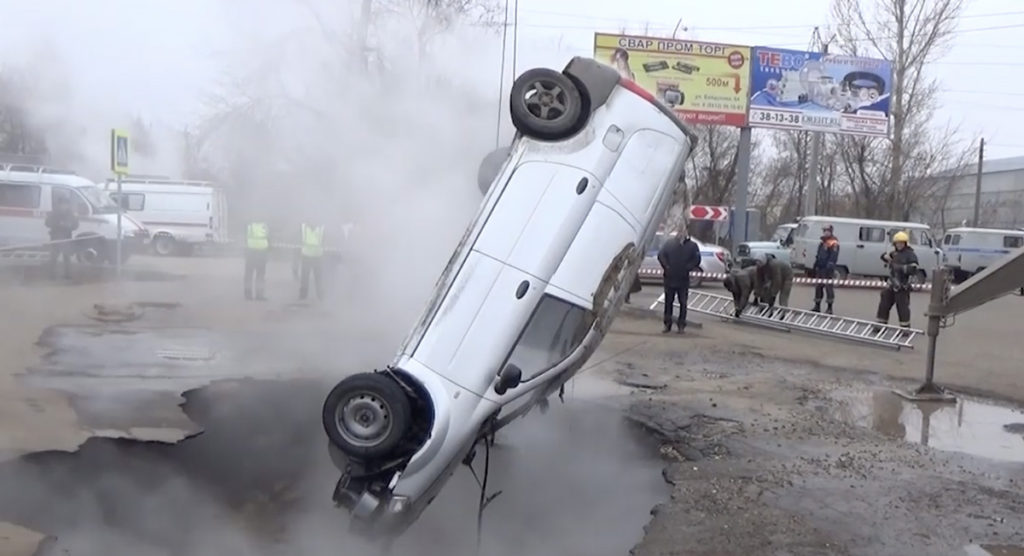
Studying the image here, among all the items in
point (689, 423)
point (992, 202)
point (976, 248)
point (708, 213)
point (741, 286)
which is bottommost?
point (689, 423)

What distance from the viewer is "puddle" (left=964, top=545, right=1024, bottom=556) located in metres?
5.14

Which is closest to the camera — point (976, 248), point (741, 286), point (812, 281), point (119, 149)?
point (119, 149)

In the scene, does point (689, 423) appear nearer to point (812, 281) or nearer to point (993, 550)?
point (993, 550)

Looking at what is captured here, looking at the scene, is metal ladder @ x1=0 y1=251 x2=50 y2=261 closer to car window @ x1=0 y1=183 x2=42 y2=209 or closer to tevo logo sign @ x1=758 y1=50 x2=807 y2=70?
car window @ x1=0 y1=183 x2=42 y2=209

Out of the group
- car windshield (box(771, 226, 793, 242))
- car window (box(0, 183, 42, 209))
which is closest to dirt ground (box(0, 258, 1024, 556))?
car window (box(0, 183, 42, 209))

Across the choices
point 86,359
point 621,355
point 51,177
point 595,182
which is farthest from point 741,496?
point 51,177

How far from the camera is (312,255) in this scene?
11117 mm

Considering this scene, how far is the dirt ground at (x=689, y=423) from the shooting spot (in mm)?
5383

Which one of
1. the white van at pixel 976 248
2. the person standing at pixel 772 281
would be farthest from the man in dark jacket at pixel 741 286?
the white van at pixel 976 248

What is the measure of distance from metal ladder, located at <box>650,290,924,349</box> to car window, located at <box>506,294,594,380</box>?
9368 millimetres

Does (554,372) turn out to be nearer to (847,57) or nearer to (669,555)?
(669,555)

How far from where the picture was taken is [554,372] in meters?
4.88

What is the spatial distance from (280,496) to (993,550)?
4.03m

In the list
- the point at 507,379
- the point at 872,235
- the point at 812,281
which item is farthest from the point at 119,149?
the point at 872,235
